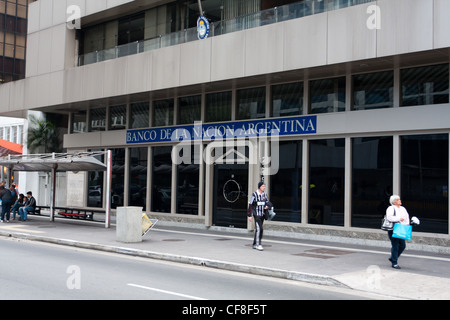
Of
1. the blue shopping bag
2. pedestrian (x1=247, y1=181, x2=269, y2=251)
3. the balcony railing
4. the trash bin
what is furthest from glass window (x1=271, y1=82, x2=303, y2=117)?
the blue shopping bag

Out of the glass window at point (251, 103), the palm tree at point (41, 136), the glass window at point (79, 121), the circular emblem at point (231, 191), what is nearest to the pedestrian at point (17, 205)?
the palm tree at point (41, 136)

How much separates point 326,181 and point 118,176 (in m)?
10.9

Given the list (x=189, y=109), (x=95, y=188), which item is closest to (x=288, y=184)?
(x=189, y=109)

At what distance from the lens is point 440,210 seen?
1400cm

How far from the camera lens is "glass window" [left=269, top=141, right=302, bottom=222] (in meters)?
17.3

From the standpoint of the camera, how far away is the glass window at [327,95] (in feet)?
54.0

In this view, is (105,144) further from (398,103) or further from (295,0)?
(398,103)

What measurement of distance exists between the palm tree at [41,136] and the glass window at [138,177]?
6680mm

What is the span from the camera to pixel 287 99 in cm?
1778

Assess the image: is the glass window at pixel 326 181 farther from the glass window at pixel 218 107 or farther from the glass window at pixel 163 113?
the glass window at pixel 163 113

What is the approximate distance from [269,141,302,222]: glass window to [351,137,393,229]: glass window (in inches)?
81.9

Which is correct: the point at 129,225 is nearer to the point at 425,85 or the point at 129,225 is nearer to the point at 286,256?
the point at 286,256
